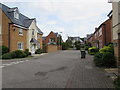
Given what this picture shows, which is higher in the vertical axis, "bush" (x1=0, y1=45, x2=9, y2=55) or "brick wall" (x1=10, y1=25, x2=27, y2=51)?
"brick wall" (x1=10, y1=25, x2=27, y2=51)

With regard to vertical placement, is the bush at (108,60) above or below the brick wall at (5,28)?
below

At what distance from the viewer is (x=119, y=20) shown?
918cm

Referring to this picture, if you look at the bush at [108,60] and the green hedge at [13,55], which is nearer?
the bush at [108,60]

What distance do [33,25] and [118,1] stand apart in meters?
22.0

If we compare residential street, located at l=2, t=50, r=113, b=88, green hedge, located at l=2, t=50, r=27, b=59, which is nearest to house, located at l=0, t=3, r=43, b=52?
green hedge, located at l=2, t=50, r=27, b=59

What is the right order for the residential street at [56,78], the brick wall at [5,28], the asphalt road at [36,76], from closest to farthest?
the residential street at [56,78], the asphalt road at [36,76], the brick wall at [5,28]

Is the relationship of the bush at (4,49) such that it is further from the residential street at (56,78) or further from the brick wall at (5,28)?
the residential street at (56,78)

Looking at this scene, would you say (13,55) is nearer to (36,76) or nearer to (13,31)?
(13,31)

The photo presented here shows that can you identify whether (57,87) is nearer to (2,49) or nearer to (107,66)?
(107,66)

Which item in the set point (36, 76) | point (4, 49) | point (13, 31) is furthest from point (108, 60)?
point (13, 31)

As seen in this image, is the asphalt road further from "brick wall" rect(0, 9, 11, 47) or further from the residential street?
"brick wall" rect(0, 9, 11, 47)

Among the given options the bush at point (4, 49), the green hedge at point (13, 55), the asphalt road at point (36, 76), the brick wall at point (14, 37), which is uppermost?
the brick wall at point (14, 37)

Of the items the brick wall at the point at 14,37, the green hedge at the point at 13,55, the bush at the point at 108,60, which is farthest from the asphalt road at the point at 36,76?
the brick wall at the point at 14,37

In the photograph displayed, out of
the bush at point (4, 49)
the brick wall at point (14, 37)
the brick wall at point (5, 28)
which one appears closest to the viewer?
the bush at point (4, 49)
